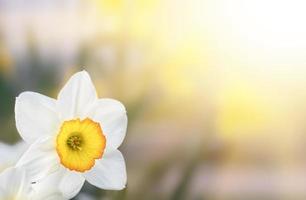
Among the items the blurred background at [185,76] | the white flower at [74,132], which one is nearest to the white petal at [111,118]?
the white flower at [74,132]

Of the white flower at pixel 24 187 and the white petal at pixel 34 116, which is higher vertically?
the white petal at pixel 34 116

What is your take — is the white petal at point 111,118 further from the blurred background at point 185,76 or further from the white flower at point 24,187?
the blurred background at point 185,76

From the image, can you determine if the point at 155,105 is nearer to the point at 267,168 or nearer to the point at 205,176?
the point at 205,176

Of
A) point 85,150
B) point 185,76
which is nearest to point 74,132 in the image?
point 85,150

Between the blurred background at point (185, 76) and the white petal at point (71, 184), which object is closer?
the white petal at point (71, 184)

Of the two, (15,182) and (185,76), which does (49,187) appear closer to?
(15,182)

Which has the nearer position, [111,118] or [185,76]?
[111,118]

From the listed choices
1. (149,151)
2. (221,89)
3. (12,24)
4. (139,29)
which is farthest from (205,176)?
(12,24)
